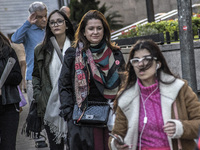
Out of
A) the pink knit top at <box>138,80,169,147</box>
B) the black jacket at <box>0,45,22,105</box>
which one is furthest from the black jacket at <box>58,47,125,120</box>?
the pink knit top at <box>138,80,169,147</box>

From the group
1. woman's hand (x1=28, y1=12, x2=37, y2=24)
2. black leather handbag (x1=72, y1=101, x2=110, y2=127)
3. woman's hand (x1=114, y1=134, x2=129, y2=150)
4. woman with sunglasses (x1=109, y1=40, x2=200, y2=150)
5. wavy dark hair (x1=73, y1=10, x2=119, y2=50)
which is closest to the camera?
woman with sunglasses (x1=109, y1=40, x2=200, y2=150)

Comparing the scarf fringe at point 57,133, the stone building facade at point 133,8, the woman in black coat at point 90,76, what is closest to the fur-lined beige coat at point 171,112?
the woman in black coat at point 90,76

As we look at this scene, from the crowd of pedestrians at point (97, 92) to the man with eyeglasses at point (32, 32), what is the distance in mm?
14

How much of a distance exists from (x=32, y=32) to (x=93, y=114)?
2.81 metres

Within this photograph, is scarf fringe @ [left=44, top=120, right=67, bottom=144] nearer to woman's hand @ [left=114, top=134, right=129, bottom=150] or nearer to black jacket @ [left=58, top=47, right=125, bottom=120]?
black jacket @ [left=58, top=47, right=125, bottom=120]

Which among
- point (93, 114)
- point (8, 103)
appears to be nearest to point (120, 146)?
point (93, 114)

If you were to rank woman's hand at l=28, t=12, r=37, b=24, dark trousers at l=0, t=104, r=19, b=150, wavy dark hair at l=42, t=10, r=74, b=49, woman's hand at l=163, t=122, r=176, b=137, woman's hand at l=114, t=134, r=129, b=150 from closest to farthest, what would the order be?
woman's hand at l=163, t=122, r=176, b=137, woman's hand at l=114, t=134, r=129, b=150, dark trousers at l=0, t=104, r=19, b=150, wavy dark hair at l=42, t=10, r=74, b=49, woman's hand at l=28, t=12, r=37, b=24

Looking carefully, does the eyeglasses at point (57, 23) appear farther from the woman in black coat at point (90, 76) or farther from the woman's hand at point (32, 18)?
the woman's hand at point (32, 18)

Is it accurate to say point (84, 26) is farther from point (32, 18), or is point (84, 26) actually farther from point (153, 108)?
point (32, 18)

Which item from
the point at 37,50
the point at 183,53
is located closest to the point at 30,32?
the point at 37,50

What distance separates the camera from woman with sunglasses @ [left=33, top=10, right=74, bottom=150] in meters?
5.46

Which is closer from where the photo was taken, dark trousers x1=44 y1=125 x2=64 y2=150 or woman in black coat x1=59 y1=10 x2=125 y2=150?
woman in black coat x1=59 y1=10 x2=125 y2=150

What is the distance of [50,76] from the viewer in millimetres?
5574

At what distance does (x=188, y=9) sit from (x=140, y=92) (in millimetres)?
3973
